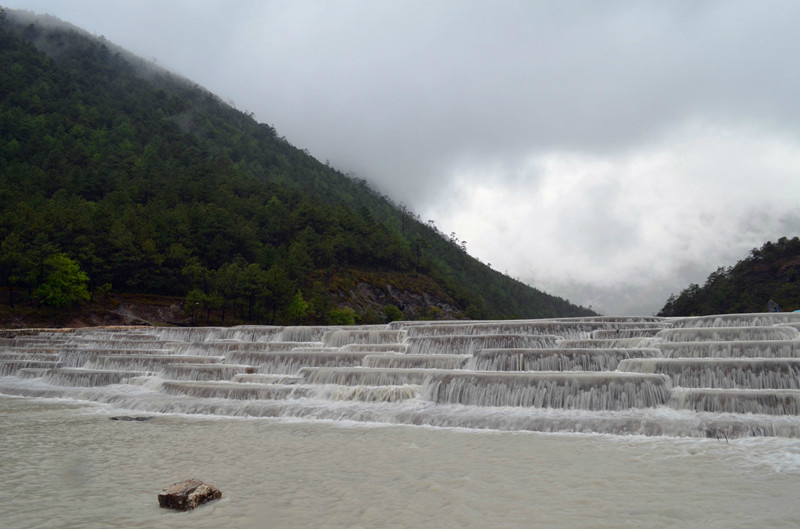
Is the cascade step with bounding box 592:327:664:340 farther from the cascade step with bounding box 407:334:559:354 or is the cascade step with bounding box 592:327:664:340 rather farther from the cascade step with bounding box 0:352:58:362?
the cascade step with bounding box 0:352:58:362

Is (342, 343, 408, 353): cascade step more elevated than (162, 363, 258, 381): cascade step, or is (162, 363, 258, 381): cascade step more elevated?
(342, 343, 408, 353): cascade step

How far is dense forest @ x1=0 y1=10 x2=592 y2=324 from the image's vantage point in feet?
194

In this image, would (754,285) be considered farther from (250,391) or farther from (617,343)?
(250,391)

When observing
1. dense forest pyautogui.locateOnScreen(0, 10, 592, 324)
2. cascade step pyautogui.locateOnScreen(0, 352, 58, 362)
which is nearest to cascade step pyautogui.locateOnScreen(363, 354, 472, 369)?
cascade step pyautogui.locateOnScreen(0, 352, 58, 362)

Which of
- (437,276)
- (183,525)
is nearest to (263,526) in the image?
(183,525)

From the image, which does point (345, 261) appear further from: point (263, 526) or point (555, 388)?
point (263, 526)

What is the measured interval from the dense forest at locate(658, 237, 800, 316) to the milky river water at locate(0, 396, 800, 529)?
76.6 m

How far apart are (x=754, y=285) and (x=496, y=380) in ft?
295

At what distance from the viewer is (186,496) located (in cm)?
705

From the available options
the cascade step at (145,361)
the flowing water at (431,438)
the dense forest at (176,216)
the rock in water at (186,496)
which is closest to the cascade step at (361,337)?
the flowing water at (431,438)

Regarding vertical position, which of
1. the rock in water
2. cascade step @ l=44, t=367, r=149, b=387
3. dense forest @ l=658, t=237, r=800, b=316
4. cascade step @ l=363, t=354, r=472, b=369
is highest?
dense forest @ l=658, t=237, r=800, b=316

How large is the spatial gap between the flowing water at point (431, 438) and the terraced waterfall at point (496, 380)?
0.06 metres

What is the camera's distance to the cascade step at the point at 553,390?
47.7 feet

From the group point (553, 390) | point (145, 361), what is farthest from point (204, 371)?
point (553, 390)
